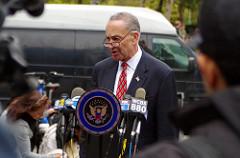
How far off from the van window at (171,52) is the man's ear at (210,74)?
1058 centimetres

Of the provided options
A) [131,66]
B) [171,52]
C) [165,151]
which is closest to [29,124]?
[131,66]

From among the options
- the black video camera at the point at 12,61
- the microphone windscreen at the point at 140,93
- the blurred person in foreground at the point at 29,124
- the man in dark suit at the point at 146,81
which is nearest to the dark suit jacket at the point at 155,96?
the man in dark suit at the point at 146,81

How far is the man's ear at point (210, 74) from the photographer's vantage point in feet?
6.39

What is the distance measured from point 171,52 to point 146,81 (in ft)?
24.0

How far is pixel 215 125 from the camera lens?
6.11 ft

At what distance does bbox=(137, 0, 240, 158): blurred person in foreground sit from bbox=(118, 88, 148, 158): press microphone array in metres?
3.22

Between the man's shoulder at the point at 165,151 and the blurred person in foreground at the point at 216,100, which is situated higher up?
the blurred person in foreground at the point at 216,100

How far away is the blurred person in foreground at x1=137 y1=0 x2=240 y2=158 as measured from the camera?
1.82 m

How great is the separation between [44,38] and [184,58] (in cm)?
243

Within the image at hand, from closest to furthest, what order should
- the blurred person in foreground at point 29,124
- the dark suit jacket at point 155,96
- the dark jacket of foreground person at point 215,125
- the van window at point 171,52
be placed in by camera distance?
1. the dark jacket of foreground person at point 215,125
2. the dark suit jacket at point 155,96
3. the blurred person in foreground at point 29,124
4. the van window at point 171,52

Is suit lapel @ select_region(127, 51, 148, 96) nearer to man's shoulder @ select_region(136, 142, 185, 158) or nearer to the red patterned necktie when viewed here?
the red patterned necktie

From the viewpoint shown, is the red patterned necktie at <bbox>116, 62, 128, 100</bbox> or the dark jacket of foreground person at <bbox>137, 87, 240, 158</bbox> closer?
the dark jacket of foreground person at <bbox>137, 87, 240, 158</bbox>

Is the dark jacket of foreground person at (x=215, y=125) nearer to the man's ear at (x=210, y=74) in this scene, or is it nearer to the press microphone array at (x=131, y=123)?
the man's ear at (x=210, y=74)

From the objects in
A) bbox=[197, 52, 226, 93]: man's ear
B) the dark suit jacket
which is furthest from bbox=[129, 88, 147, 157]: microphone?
bbox=[197, 52, 226, 93]: man's ear
